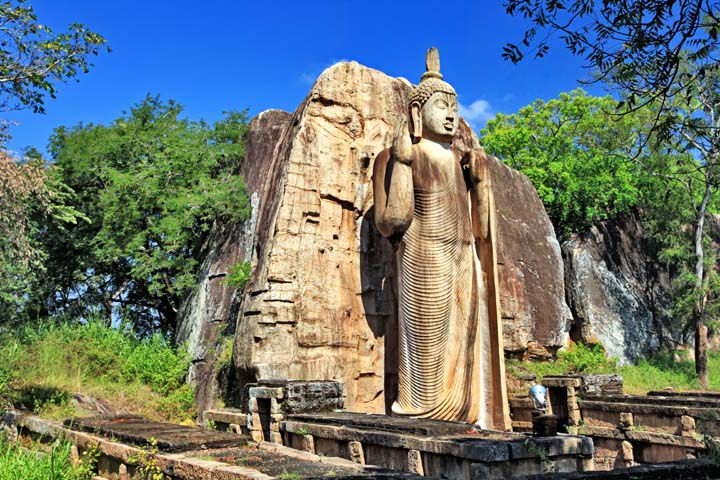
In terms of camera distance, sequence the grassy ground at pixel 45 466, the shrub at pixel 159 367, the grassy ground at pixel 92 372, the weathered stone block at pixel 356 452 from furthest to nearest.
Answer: the shrub at pixel 159 367, the grassy ground at pixel 92 372, the weathered stone block at pixel 356 452, the grassy ground at pixel 45 466

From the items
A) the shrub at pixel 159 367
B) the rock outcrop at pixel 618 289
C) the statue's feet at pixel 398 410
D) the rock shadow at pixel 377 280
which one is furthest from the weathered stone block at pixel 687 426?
the rock outcrop at pixel 618 289

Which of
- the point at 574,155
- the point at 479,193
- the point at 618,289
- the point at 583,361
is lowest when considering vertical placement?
the point at 583,361

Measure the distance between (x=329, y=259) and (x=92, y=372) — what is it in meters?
4.76

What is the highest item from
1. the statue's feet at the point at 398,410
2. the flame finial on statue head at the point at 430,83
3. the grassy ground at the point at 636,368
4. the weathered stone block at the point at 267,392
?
the flame finial on statue head at the point at 430,83

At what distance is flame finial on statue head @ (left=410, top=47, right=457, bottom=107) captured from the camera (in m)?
9.43

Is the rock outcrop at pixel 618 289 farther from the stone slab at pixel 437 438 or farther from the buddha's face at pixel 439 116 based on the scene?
the stone slab at pixel 437 438

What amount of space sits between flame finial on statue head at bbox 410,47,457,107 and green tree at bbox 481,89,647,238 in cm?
1061

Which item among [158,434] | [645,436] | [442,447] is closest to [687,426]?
[645,436]

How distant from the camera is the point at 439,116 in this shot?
9391 mm

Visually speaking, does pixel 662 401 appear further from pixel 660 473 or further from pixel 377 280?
pixel 660 473

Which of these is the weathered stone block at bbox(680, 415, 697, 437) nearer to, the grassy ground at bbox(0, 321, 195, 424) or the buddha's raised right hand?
the buddha's raised right hand

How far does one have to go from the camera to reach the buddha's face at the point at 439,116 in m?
9.39

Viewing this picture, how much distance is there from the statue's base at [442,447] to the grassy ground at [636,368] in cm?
525

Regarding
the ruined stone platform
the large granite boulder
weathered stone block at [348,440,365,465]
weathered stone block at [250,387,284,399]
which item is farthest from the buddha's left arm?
the ruined stone platform
